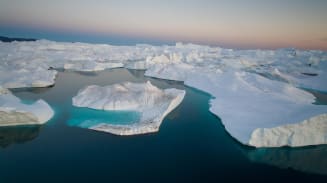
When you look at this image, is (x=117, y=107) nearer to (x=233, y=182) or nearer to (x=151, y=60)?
(x=233, y=182)

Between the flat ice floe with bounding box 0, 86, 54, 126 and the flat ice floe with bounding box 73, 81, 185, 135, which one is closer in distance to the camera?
the flat ice floe with bounding box 0, 86, 54, 126

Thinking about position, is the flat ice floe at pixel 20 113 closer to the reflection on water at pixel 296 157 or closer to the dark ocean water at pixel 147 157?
the dark ocean water at pixel 147 157

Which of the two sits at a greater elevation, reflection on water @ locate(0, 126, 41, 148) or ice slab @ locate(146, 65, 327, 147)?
ice slab @ locate(146, 65, 327, 147)

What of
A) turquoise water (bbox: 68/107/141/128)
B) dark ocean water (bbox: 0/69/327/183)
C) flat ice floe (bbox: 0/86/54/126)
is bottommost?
dark ocean water (bbox: 0/69/327/183)

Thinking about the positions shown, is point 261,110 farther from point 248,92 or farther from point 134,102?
point 134,102

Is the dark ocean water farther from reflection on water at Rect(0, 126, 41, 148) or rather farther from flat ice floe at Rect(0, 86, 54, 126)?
flat ice floe at Rect(0, 86, 54, 126)

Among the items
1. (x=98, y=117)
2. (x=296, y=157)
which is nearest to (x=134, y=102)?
(x=98, y=117)

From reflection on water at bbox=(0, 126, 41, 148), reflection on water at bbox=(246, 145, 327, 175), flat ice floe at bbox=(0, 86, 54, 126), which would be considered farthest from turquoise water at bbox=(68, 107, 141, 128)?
Result: reflection on water at bbox=(246, 145, 327, 175)

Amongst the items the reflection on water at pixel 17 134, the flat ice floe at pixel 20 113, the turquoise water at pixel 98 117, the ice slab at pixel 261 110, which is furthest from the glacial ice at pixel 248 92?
the reflection on water at pixel 17 134
